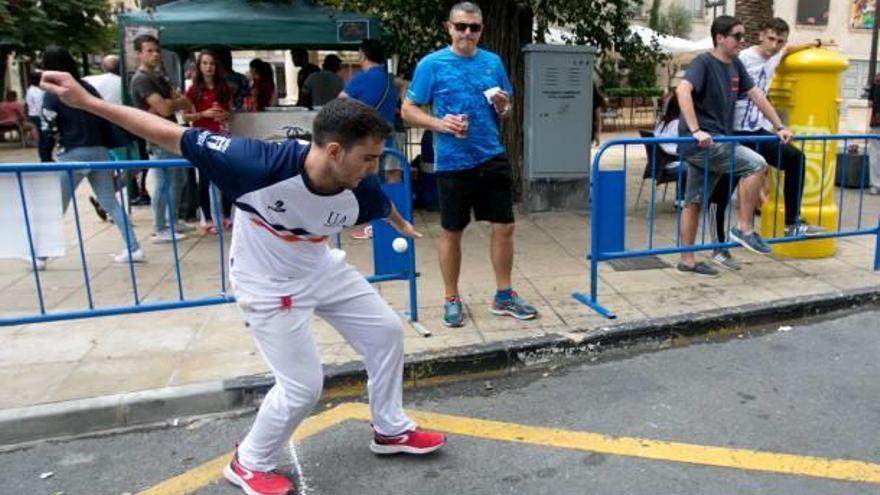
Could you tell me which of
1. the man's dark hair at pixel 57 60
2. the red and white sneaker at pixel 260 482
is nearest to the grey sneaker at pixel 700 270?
the red and white sneaker at pixel 260 482

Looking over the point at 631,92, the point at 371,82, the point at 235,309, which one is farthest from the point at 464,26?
the point at 631,92

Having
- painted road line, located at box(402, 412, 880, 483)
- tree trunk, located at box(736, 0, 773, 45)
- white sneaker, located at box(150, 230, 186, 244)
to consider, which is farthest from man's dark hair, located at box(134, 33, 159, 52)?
tree trunk, located at box(736, 0, 773, 45)

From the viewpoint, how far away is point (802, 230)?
583 cm

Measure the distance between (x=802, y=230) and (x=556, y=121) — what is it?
9.58ft

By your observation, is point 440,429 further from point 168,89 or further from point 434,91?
point 168,89

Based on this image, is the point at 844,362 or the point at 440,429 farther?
the point at 844,362

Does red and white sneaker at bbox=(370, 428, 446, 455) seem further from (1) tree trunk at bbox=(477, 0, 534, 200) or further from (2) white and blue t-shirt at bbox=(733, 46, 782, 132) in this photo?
(1) tree trunk at bbox=(477, 0, 534, 200)

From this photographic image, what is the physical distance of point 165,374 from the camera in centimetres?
406

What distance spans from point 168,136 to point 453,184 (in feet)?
7.06

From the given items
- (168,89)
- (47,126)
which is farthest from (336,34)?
(47,126)

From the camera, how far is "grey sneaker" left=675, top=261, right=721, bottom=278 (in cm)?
573

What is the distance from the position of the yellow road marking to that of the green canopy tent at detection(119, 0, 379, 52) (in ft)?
15.9

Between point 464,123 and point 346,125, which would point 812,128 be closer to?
point 464,123

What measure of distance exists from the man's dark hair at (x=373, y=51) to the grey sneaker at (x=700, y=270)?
11.3 ft
